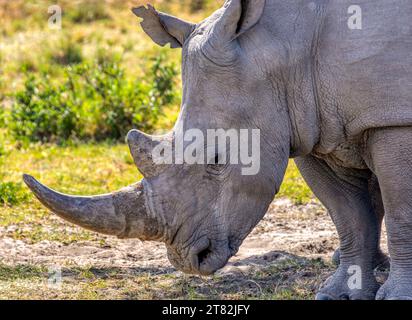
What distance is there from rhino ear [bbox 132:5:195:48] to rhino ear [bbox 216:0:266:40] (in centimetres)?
34

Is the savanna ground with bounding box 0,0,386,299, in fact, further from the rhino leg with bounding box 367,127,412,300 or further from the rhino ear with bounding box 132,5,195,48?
the rhino ear with bounding box 132,5,195,48

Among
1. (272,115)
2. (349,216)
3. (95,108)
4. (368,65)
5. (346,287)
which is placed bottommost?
(346,287)

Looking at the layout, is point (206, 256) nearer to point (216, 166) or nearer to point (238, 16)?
point (216, 166)

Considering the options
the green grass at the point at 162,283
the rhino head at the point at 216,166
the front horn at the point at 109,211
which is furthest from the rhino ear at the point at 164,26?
the green grass at the point at 162,283

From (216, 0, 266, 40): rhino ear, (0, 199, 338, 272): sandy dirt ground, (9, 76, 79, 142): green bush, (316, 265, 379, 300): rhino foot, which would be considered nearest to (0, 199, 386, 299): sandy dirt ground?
(0, 199, 338, 272): sandy dirt ground

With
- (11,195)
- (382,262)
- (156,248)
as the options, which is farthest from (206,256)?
(11,195)

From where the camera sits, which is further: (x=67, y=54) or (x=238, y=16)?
(x=67, y=54)

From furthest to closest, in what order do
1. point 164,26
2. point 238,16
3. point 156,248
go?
point 156,248 < point 164,26 < point 238,16

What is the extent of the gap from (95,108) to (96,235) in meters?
3.60

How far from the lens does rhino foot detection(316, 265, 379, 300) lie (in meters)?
6.74

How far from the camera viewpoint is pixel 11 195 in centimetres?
960

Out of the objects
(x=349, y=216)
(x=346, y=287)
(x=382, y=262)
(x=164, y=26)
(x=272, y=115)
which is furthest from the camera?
(x=382, y=262)

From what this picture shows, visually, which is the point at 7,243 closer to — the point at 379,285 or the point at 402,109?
the point at 379,285

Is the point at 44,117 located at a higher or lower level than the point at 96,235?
higher
